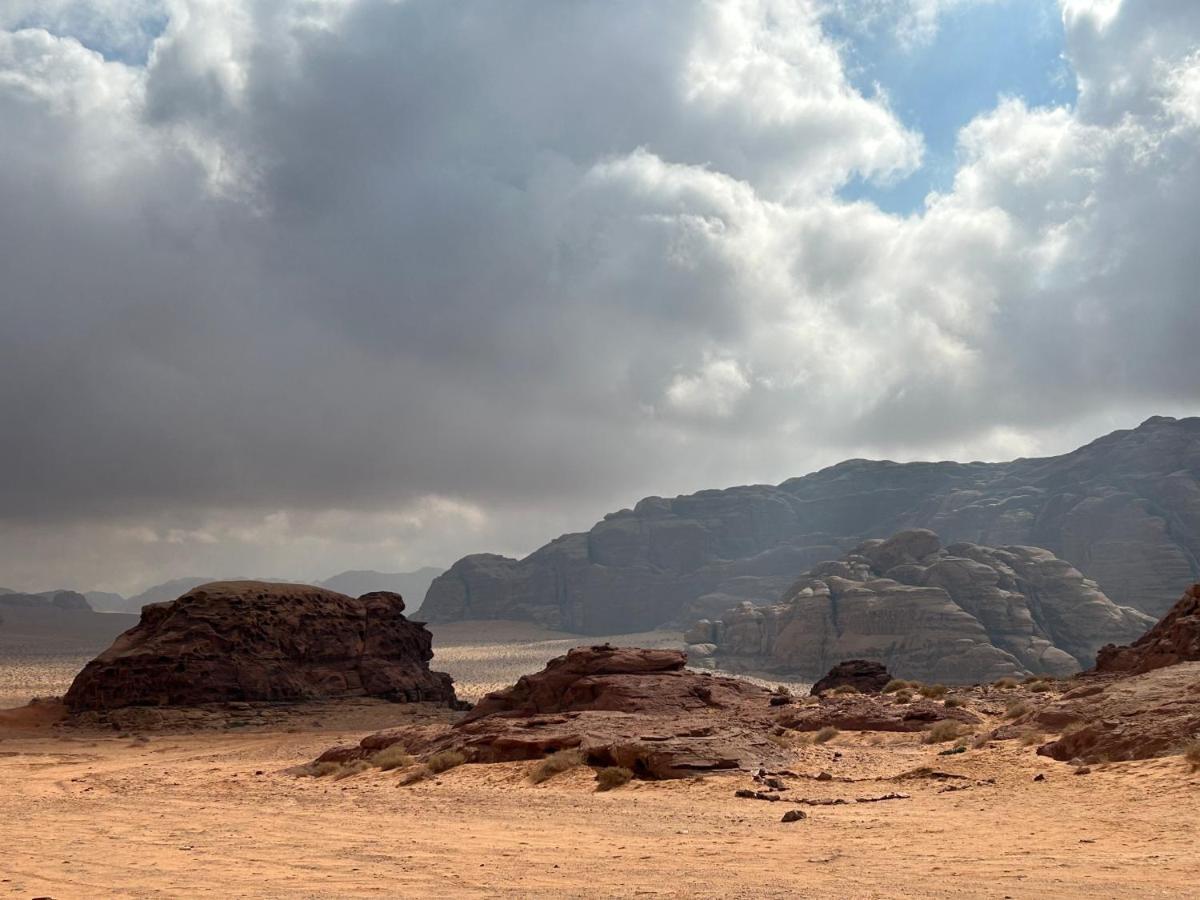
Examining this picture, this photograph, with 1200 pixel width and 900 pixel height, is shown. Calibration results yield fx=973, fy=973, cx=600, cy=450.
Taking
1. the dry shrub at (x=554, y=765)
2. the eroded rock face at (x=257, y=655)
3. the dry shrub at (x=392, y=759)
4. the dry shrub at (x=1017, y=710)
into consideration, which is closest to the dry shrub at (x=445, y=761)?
the dry shrub at (x=392, y=759)

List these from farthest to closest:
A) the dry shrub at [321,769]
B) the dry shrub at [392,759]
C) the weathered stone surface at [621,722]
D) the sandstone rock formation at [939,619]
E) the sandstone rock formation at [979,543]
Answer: the sandstone rock formation at [979,543] < the sandstone rock formation at [939,619] < the dry shrub at [321,769] < the dry shrub at [392,759] < the weathered stone surface at [621,722]

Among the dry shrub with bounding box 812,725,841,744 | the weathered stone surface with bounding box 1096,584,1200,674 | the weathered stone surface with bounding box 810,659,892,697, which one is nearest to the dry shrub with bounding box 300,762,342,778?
the dry shrub with bounding box 812,725,841,744

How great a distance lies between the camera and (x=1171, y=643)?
29391 mm

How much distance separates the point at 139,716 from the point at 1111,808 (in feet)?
125

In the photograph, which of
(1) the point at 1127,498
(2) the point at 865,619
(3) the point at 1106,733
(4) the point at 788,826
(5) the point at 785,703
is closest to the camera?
(4) the point at 788,826

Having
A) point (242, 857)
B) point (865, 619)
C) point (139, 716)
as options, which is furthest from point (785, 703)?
point (865, 619)

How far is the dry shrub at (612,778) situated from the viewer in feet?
61.5

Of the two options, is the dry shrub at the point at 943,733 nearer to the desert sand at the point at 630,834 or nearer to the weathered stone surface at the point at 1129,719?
the desert sand at the point at 630,834

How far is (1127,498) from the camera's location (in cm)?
13862

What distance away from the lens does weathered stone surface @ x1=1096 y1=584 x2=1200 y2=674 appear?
28.4 m

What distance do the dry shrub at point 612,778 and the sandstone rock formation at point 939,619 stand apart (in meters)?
71.6

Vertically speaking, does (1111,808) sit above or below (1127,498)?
below

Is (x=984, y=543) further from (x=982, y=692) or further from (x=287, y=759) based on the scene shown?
(x=287, y=759)

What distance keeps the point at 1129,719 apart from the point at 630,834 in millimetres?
10750
